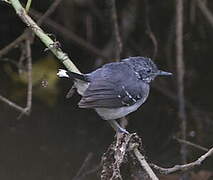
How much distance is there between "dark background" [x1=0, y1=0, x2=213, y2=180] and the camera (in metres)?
5.34

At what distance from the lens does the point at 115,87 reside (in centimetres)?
435

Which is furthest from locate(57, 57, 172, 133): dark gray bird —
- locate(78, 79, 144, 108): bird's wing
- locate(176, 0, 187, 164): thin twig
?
locate(176, 0, 187, 164): thin twig

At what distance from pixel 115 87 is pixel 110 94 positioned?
97 millimetres

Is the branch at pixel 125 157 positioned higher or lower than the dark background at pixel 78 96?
higher

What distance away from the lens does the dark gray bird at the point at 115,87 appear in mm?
4129

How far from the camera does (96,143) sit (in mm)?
5629

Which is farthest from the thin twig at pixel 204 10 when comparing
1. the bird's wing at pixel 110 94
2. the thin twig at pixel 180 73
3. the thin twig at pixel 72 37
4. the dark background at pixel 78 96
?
the bird's wing at pixel 110 94

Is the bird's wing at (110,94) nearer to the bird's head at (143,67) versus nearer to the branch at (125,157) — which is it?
the bird's head at (143,67)

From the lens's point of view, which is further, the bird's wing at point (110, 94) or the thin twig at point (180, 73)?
the thin twig at point (180, 73)

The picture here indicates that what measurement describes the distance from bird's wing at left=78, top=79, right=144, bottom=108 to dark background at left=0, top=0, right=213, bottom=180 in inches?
36.8

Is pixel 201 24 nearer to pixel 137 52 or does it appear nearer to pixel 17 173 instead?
pixel 137 52

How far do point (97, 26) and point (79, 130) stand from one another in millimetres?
1288

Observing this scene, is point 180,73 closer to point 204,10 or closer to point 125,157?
point 204,10

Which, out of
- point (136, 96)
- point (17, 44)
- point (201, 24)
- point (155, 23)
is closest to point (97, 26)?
point (155, 23)
